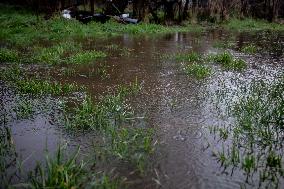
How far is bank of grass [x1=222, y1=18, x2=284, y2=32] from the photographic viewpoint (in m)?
23.4

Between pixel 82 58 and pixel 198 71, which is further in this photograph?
pixel 82 58

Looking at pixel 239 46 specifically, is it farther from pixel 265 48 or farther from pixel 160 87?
pixel 160 87

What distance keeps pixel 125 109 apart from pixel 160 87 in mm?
1995

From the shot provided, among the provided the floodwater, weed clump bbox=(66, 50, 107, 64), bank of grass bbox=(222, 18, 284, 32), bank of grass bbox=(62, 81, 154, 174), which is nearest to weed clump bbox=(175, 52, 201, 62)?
the floodwater

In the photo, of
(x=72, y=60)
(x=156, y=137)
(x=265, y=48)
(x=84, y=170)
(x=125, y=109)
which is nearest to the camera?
(x=84, y=170)

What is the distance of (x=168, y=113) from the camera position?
23.8ft

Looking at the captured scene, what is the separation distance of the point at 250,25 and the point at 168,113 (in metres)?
19.2

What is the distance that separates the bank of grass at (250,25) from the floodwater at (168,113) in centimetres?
897

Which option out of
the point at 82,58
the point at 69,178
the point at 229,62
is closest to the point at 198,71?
the point at 229,62

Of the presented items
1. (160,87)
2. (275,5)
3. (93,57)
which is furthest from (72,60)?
(275,5)

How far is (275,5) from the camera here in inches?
1056

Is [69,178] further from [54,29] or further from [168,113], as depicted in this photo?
[54,29]

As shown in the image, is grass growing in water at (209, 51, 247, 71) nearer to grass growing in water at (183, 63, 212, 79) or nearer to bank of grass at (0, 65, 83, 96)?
grass growing in water at (183, 63, 212, 79)

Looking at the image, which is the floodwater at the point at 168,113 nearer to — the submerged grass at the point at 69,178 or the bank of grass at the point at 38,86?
the bank of grass at the point at 38,86
